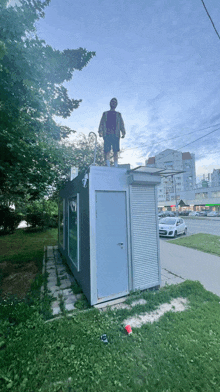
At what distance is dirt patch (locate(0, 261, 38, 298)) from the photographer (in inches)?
169

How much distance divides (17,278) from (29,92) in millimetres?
5747

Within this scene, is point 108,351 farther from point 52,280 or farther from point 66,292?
point 52,280

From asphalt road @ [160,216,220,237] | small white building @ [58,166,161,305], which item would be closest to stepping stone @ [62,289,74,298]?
small white building @ [58,166,161,305]

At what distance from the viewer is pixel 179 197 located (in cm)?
5000

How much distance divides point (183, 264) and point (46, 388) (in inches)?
227

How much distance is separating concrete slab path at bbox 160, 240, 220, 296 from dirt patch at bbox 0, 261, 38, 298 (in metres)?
Answer: 4.06

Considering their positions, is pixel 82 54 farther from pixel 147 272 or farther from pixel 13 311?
pixel 13 311

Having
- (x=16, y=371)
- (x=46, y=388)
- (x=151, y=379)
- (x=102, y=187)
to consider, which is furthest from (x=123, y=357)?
(x=102, y=187)

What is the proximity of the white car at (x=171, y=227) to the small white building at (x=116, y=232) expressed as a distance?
824cm

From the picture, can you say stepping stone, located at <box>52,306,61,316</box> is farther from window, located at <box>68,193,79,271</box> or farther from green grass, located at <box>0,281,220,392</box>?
window, located at <box>68,193,79,271</box>

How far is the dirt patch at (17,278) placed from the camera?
429cm

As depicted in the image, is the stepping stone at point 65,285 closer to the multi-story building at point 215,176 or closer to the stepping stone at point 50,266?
the stepping stone at point 50,266

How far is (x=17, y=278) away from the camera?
16.8ft

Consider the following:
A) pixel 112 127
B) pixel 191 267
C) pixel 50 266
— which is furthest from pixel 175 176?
pixel 50 266
